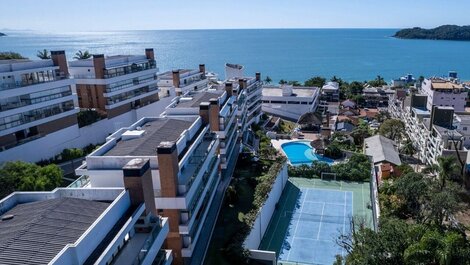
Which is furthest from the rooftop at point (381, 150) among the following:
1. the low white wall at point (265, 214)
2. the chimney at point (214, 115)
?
the chimney at point (214, 115)

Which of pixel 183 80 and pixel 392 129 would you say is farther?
pixel 183 80

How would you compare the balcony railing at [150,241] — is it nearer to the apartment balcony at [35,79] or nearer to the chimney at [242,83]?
the apartment balcony at [35,79]

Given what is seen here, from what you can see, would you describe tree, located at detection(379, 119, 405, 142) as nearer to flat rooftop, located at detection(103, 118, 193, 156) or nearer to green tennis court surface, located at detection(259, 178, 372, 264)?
green tennis court surface, located at detection(259, 178, 372, 264)

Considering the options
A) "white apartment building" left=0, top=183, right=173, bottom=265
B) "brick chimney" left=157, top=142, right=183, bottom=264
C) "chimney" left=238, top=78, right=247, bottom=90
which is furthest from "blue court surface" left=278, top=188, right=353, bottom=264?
"chimney" left=238, top=78, right=247, bottom=90

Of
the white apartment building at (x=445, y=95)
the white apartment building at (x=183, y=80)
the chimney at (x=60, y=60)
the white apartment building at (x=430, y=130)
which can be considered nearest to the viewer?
the chimney at (x=60, y=60)

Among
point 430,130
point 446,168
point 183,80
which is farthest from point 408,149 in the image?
point 183,80

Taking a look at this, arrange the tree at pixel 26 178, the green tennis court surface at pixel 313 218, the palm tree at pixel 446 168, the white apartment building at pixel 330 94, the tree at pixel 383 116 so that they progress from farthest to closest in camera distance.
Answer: the white apartment building at pixel 330 94 → the tree at pixel 383 116 → the palm tree at pixel 446 168 → the green tennis court surface at pixel 313 218 → the tree at pixel 26 178

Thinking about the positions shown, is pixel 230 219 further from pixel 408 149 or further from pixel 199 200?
pixel 408 149
